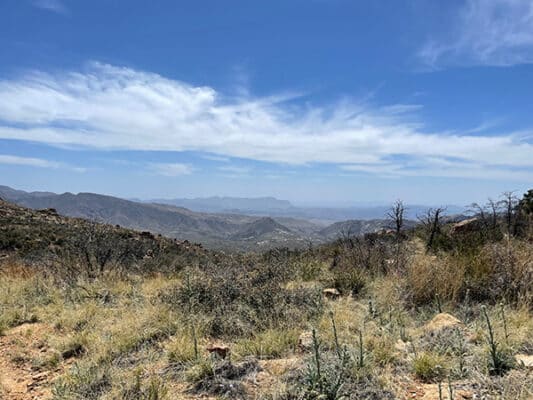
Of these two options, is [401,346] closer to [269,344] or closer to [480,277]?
[269,344]

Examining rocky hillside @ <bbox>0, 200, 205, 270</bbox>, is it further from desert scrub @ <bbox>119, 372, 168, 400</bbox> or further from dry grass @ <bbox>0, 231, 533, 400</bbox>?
desert scrub @ <bbox>119, 372, 168, 400</bbox>

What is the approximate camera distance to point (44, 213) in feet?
106

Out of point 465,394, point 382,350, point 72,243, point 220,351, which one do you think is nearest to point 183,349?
point 220,351

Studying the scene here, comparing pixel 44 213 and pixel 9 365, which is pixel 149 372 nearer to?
pixel 9 365

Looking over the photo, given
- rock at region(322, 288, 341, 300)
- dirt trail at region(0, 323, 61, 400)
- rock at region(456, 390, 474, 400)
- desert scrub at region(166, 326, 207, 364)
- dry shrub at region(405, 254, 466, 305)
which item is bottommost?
dirt trail at region(0, 323, 61, 400)

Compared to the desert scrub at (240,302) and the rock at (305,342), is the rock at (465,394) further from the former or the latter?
the desert scrub at (240,302)

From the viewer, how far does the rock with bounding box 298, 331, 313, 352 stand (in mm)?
4090

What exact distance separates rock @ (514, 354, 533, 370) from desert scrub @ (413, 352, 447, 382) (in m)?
0.61

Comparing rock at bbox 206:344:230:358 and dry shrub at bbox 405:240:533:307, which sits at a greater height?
dry shrub at bbox 405:240:533:307

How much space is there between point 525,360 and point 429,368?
82 cm

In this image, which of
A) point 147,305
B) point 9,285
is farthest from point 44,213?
point 147,305

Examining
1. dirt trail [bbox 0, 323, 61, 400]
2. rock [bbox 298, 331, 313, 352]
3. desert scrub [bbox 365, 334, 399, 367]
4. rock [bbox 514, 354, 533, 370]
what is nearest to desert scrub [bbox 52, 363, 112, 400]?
dirt trail [bbox 0, 323, 61, 400]

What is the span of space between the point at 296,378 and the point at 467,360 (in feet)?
5.09

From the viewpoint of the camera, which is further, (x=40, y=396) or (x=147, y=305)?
(x=147, y=305)
